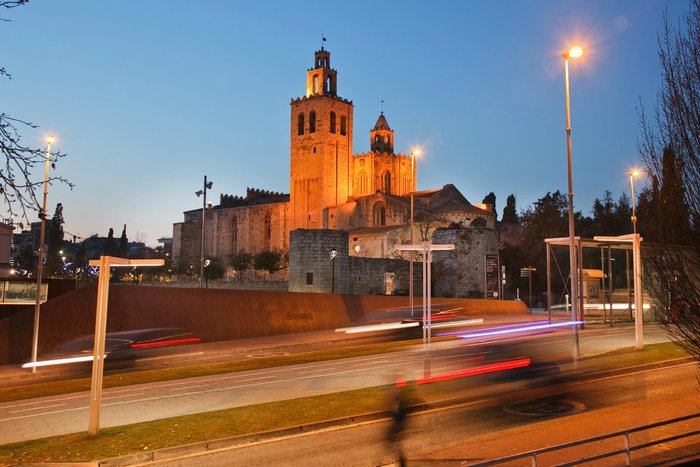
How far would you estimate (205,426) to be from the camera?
1031 centimetres

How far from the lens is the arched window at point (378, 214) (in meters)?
75.0

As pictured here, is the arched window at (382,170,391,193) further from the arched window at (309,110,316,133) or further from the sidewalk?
the sidewalk

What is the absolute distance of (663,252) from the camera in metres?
7.17

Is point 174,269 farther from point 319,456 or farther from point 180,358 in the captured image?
point 319,456

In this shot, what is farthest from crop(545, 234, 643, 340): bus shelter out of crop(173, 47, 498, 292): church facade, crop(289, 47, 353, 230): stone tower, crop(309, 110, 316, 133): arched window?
crop(309, 110, 316, 133): arched window

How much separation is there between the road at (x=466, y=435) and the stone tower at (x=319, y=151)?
7281 centimetres

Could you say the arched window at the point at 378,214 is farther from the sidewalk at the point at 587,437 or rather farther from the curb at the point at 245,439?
the sidewalk at the point at 587,437

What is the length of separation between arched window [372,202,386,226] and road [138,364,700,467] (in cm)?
6284

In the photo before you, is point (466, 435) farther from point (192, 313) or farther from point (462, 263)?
point (462, 263)

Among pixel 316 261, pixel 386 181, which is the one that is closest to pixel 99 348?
pixel 316 261

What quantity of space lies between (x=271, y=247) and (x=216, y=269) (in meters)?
10.7

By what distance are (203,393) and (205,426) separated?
3598 millimetres

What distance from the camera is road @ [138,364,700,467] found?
8461 mm

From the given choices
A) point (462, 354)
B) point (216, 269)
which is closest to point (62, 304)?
point (462, 354)
